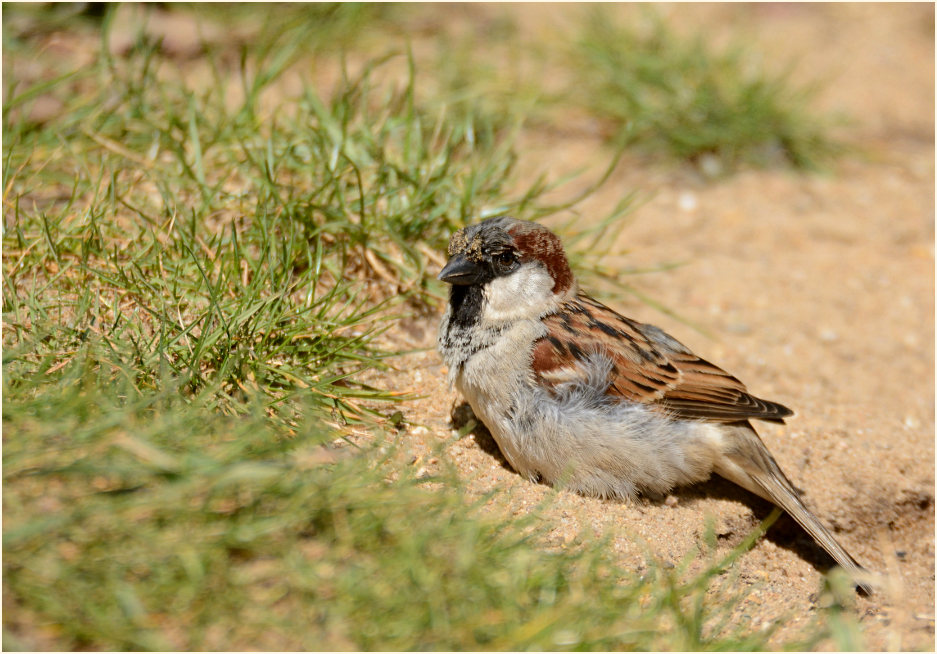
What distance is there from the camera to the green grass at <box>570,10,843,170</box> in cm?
504

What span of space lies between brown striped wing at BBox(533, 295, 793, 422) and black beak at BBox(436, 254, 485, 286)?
0.28m

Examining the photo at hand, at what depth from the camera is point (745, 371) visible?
3.78m

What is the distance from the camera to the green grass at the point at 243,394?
1.86 metres

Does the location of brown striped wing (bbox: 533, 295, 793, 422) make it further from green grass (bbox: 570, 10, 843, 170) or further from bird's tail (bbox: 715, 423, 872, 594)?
green grass (bbox: 570, 10, 843, 170)

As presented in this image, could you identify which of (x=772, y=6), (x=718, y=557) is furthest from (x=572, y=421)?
(x=772, y=6)

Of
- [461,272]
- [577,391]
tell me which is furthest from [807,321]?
[461,272]

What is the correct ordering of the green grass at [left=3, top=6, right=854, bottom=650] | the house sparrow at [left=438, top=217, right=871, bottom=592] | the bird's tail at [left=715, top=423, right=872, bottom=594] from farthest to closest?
the bird's tail at [left=715, top=423, right=872, bottom=594] → the house sparrow at [left=438, top=217, right=871, bottom=592] → the green grass at [left=3, top=6, right=854, bottom=650]

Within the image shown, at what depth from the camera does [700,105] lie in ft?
16.5

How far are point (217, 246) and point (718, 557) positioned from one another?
1.97 m

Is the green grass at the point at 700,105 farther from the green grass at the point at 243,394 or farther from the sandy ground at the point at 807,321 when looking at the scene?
the green grass at the point at 243,394

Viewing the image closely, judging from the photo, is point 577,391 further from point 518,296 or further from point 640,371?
point 518,296

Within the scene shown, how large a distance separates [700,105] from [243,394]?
3.38 metres

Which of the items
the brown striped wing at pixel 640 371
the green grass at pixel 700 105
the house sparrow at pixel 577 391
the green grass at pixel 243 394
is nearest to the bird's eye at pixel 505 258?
the house sparrow at pixel 577 391

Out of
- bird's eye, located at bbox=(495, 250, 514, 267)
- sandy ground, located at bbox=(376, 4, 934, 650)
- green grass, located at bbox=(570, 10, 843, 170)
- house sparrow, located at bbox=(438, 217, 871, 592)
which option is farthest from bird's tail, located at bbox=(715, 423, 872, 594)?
green grass, located at bbox=(570, 10, 843, 170)
